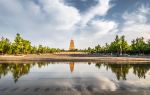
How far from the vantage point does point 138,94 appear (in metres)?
15.3

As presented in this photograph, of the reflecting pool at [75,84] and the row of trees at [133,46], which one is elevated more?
the row of trees at [133,46]

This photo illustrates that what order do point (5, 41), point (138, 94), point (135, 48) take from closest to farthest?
point (138, 94), point (5, 41), point (135, 48)

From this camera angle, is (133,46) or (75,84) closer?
(75,84)

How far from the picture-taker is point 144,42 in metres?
129

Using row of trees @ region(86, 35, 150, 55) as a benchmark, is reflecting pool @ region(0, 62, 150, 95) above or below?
below

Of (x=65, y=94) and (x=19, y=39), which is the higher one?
(x=19, y=39)

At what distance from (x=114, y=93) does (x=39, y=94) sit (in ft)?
14.8

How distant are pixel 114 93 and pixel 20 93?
226 inches

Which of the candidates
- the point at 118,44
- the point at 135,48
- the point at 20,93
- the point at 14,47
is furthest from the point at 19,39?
the point at 20,93

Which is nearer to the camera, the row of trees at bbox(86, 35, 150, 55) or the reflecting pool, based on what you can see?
the reflecting pool

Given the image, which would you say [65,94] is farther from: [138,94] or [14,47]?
[14,47]

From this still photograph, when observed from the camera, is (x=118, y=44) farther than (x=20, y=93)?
Yes

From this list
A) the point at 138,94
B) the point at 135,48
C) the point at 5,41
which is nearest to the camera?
the point at 138,94

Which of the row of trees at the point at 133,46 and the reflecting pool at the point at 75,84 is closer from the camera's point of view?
the reflecting pool at the point at 75,84
